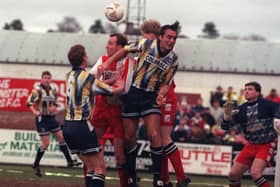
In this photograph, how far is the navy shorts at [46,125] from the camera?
21.0 metres

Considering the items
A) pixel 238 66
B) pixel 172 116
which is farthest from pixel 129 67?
pixel 238 66

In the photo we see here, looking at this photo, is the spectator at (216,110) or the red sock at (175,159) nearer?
the red sock at (175,159)

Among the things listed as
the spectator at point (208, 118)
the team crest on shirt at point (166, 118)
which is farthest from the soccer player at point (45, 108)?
the team crest on shirt at point (166, 118)

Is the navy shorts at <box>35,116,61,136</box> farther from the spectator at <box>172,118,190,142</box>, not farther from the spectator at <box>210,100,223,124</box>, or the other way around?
the spectator at <box>210,100,223,124</box>

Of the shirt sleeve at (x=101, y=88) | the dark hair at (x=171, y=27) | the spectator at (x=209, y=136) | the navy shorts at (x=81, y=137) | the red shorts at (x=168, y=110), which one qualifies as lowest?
the spectator at (x=209, y=136)

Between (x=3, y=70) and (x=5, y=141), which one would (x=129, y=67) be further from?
(x=3, y=70)

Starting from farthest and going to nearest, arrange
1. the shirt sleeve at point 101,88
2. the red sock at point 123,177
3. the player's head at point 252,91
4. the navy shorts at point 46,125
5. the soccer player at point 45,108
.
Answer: the navy shorts at point 46,125 → the soccer player at point 45,108 → the player's head at point 252,91 → the red sock at point 123,177 → the shirt sleeve at point 101,88

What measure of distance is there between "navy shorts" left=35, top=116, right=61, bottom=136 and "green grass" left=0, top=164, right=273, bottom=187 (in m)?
1.02

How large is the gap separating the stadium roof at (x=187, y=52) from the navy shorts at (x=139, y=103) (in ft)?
100

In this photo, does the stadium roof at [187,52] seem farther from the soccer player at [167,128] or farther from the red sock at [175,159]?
the red sock at [175,159]

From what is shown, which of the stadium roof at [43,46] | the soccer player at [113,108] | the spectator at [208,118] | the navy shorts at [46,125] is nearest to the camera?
the soccer player at [113,108]

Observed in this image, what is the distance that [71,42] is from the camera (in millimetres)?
47656

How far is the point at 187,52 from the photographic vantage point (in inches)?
1825

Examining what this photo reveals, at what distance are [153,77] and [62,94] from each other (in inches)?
712
